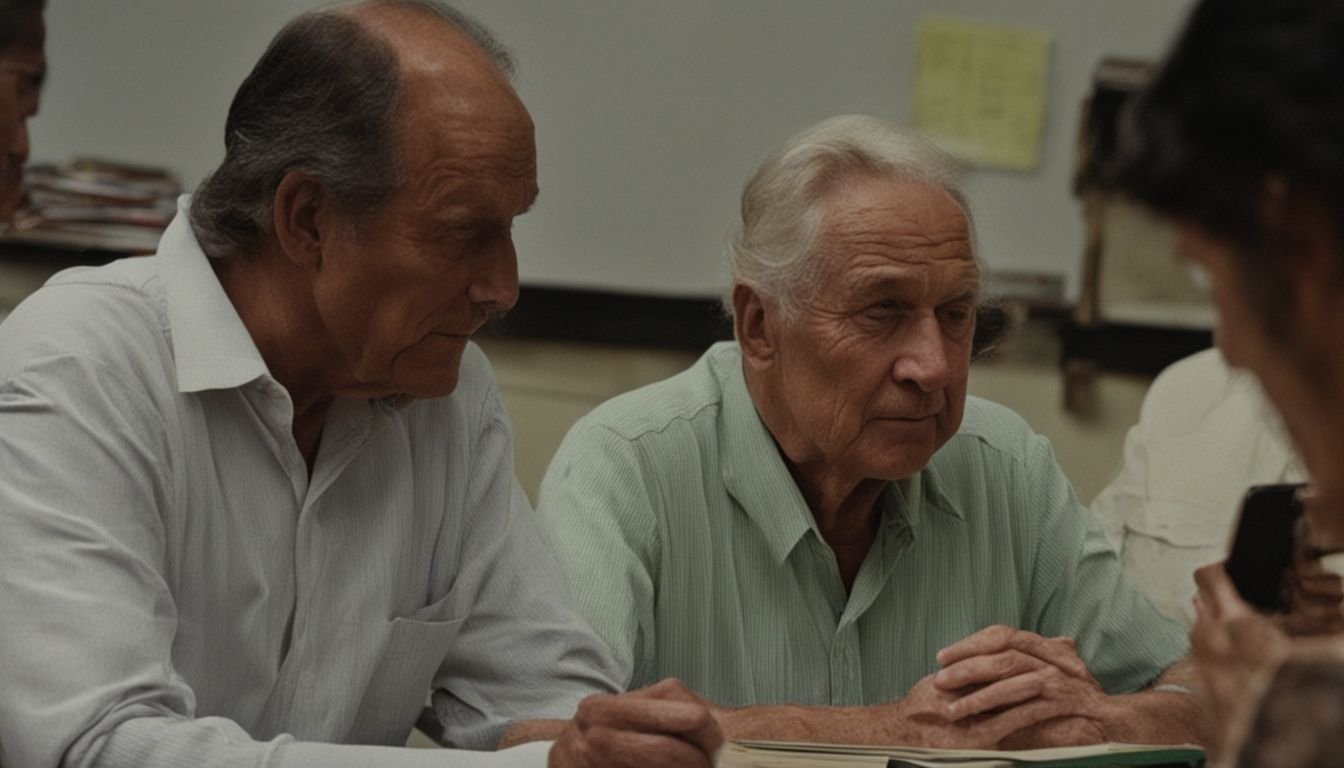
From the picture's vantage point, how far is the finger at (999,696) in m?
2.06

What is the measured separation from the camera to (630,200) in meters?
3.97

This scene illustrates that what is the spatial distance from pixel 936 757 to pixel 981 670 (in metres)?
0.32

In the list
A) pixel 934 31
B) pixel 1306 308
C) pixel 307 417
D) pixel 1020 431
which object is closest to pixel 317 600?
pixel 307 417

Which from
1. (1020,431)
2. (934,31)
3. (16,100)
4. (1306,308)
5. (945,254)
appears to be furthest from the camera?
(934,31)

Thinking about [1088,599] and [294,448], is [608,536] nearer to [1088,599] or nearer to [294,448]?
[294,448]

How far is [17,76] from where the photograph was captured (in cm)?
293

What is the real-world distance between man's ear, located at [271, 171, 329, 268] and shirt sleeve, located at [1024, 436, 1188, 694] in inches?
42.0

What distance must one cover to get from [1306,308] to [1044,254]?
3.01 m

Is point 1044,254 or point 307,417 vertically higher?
point 307,417

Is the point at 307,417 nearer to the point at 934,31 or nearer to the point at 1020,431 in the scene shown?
the point at 1020,431

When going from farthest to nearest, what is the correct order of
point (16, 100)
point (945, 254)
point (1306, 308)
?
1. point (16, 100)
2. point (945, 254)
3. point (1306, 308)

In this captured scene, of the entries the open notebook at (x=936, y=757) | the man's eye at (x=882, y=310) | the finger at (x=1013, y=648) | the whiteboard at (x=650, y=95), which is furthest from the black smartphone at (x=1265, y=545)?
the whiteboard at (x=650, y=95)

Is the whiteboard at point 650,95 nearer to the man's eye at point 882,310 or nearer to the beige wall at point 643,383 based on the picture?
the beige wall at point 643,383

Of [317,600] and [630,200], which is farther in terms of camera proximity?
[630,200]
